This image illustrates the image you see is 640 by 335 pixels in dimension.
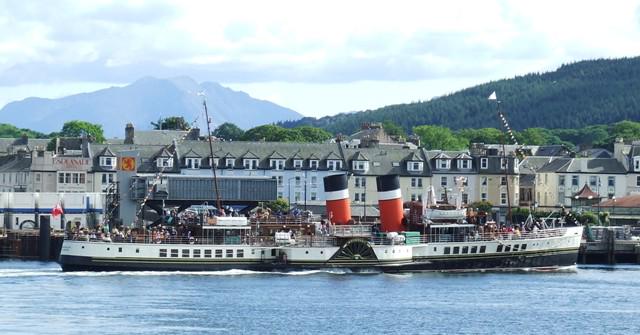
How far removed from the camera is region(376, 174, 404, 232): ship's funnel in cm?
9750

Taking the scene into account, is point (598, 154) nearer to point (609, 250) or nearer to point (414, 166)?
point (414, 166)

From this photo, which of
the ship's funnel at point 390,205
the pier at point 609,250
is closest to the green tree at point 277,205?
the pier at point 609,250

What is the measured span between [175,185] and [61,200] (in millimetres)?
13827

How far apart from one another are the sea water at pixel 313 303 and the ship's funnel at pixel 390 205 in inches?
154

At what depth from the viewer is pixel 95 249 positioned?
297ft

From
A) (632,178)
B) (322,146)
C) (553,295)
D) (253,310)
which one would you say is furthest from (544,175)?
(253,310)

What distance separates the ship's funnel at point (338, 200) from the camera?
323ft

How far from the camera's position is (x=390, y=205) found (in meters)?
97.9

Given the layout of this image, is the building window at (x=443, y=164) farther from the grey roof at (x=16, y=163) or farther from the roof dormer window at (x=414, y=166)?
the grey roof at (x=16, y=163)

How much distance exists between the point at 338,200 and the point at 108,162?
4909 centimetres

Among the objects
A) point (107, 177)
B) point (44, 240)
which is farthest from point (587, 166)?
point (44, 240)

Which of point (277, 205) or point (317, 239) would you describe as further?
point (277, 205)

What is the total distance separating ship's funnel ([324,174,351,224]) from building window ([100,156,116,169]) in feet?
158

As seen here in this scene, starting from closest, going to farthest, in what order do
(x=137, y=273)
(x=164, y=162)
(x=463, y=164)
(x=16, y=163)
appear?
(x=137, y=273) < (x=164, y=162) < (x=16, y=163) < (x=463, y=164)
